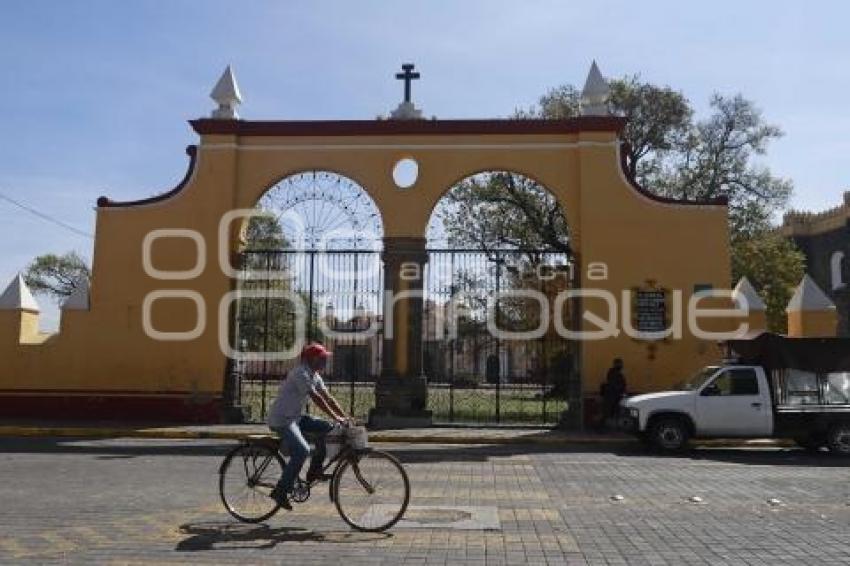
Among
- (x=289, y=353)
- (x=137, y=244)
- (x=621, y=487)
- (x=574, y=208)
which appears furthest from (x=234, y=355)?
(x=621, y=487)

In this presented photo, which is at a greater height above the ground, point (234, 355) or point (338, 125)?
point (338, 125)

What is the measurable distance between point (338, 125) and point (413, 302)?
13.9ft

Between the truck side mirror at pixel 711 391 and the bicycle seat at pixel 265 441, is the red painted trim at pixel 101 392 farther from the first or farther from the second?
the bicycle seat at pixel 265 441

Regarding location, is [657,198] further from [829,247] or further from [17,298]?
[829,247]

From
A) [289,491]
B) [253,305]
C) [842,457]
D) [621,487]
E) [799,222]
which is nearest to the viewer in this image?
[289,491]

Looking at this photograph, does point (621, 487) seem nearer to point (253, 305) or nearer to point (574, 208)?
point (574, 208)

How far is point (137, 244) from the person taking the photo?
20125mm

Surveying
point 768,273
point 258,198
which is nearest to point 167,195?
point 258,198

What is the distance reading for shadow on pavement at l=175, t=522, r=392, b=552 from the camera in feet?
23.3

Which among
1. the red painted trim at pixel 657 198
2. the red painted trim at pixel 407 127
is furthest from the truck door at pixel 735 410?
the red painted trim at pixel 407 127

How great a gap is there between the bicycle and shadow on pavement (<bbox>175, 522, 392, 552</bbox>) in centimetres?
20

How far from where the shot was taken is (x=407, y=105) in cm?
2041

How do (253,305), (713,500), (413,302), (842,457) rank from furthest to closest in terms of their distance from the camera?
(253,305) → (413,302) → (842,457) → (713,500)

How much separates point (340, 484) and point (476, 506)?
1.77m
